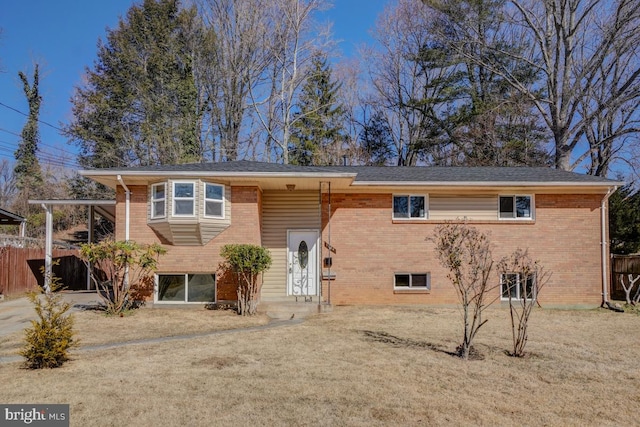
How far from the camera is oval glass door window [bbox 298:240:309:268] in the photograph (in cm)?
1412

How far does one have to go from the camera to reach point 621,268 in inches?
668

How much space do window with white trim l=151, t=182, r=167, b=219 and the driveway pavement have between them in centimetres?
299

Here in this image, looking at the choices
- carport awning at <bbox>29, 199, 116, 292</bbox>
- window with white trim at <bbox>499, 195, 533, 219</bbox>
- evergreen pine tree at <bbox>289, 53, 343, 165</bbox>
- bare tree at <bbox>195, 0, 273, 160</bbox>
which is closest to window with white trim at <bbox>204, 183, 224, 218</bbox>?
carport awning at <bbox>29, 199, 116, 292</bbox>

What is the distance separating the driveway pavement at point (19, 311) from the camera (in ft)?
33.8

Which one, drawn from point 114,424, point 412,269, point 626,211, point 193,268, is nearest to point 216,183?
point 193,268

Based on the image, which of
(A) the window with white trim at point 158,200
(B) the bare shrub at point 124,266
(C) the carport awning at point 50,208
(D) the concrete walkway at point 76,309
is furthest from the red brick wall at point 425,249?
(C) the carport awning at point 50,208

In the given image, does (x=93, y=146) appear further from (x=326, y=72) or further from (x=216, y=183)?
(x=216, y=183)

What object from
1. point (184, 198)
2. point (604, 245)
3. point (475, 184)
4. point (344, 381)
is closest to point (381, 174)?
point (475, 184)

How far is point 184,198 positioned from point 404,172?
23.1 ft

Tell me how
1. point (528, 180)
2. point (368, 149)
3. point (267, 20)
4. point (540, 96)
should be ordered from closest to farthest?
point (528, 180), point (540, 96), point (267, 20), point (368, 149)

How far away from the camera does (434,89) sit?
28.0 m

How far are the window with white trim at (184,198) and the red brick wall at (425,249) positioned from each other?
3951 millimetres

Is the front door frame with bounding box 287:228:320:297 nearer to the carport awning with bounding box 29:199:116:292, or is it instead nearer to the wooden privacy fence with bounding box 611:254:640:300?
the carport awning with bounding box 29:199:116:292

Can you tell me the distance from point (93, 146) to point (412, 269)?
75.0 ft
